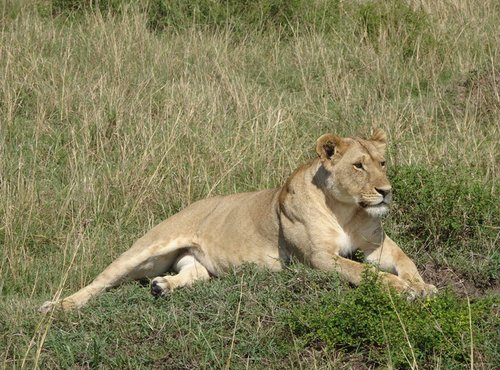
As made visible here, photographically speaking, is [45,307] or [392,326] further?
[45,307]

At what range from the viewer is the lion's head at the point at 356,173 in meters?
4.93

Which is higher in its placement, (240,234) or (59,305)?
(240,234)

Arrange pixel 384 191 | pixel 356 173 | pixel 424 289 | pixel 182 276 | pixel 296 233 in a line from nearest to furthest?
pixel 424 289 → pixel 384 191 → pixel 356 173 → pixel 296 233 → pixel 182 276

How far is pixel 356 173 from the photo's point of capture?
502cm

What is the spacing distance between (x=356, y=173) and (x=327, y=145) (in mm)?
208

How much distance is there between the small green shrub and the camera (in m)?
4.21

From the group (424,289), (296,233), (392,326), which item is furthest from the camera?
(296,233)

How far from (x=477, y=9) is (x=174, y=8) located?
2702 mm

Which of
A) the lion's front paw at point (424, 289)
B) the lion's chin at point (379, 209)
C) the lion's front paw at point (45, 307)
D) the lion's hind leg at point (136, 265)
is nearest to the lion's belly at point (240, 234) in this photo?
the lion's hind leg at point (136, 265)

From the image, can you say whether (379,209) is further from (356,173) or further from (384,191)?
(356,173)

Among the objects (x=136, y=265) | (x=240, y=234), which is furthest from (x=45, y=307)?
(x=240, y=234)

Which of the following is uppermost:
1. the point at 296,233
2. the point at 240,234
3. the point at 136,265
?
the point at 296,233

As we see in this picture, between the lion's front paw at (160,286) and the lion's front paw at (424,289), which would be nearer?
the lion's front paw at (424,289)

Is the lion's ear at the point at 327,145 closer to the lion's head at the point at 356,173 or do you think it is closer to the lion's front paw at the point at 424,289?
the lion's head at the point at 356,173
